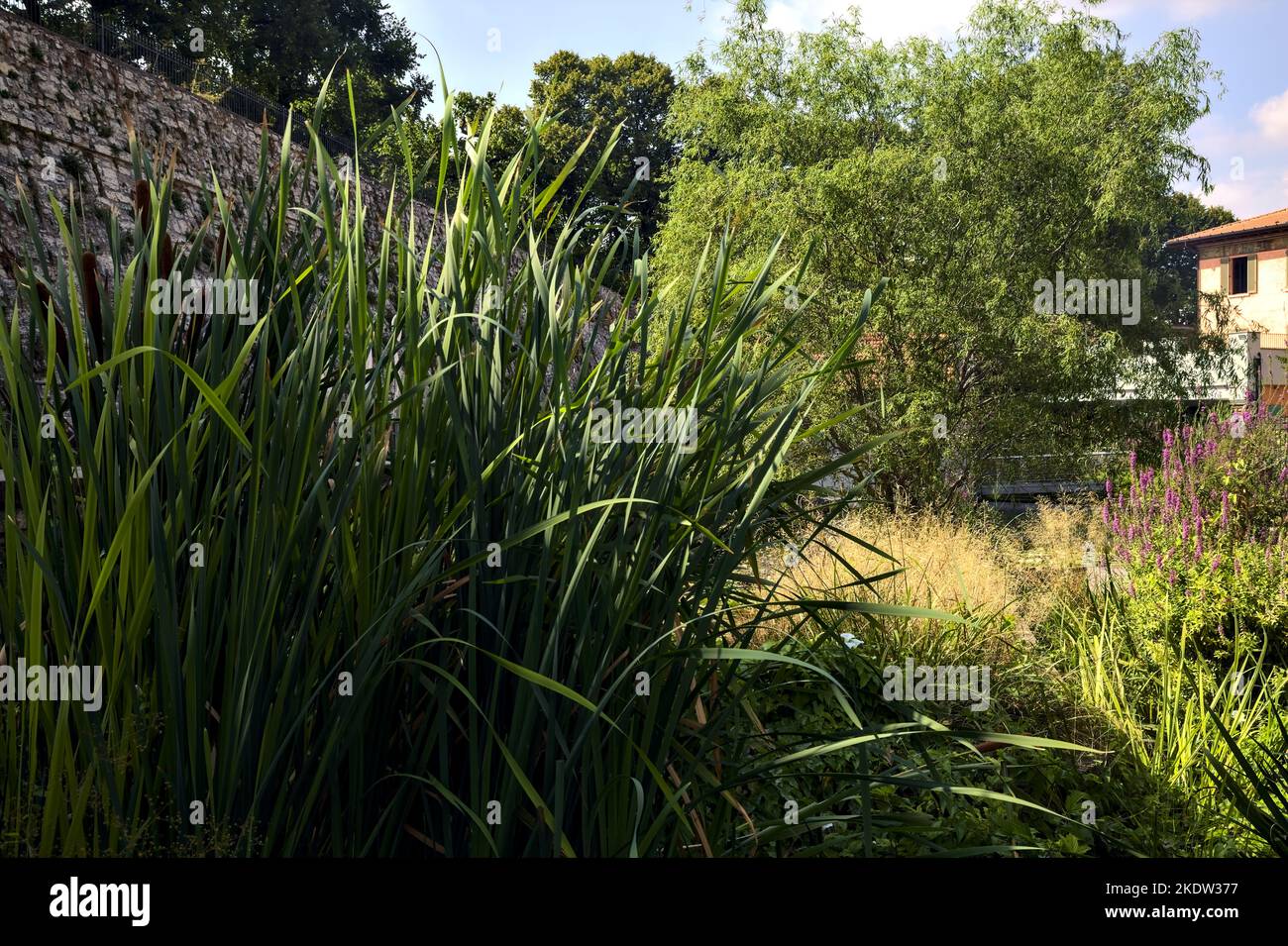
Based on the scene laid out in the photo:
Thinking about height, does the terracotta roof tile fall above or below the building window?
above

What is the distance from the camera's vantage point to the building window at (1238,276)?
104 ft

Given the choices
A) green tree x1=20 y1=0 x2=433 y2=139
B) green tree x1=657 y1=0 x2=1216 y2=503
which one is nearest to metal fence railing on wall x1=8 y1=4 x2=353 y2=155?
green tree x1=657 y1=0 x2=1216 y2=503

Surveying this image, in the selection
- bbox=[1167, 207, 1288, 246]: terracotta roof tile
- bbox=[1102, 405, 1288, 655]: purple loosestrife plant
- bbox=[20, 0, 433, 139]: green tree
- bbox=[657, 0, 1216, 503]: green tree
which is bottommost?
bbox=[1102, 405, 1288, 655]: purple loosestrife plant

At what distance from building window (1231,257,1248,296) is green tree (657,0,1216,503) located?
78.4 ft

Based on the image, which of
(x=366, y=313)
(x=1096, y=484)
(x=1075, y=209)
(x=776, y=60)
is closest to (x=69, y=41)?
(x=776, y=60)

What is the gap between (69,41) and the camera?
8008 millimetres

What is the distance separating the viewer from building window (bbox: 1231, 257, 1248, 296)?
31641 mm

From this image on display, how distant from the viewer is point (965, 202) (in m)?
10.7

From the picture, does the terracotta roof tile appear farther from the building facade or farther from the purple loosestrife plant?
the purple loosestrife plant

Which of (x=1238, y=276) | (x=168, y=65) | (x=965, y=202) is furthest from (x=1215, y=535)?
(x=1238, y=276)

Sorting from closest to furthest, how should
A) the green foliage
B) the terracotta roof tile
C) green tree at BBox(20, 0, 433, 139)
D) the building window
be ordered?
1. the green foliage
2. green tree at BBox(20, 0, 433, 139)
3. the terracotta roof tile
4. the building window

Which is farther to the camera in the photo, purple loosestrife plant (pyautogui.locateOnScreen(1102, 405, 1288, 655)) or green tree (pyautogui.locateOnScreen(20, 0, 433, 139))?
green tree (pyautogui.locateOnScreen(20, 0, 433, 139))
